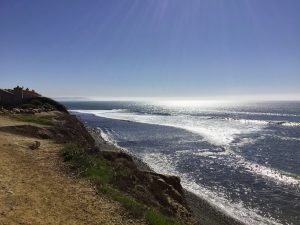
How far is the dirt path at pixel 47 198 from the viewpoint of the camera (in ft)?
35.4

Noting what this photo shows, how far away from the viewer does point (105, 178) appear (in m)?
15.1

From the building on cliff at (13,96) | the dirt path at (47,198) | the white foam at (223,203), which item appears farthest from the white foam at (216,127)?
the dirt path at (47,198)

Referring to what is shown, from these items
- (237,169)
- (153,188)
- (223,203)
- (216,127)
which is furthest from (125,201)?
(216,127)

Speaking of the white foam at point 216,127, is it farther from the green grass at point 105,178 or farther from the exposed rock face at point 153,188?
the green grass at point 105,178

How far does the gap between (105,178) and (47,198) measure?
3.27m

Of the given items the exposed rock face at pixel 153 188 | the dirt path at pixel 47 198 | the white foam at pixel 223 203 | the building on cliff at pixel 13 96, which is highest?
the building on cliff at pixel 13 96

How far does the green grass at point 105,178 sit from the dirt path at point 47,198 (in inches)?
14.3

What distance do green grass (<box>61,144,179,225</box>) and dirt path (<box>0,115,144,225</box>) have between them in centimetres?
36

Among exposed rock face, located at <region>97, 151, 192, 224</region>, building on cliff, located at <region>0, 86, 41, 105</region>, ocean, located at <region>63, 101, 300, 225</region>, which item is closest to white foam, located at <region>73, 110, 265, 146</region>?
ocean, located at <region>63, 101, 300, 225</region>

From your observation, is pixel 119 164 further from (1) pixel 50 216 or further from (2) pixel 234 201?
(2) pixel 234 201

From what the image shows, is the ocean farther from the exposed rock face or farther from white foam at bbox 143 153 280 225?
the exposed rock face

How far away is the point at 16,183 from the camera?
44.4ft

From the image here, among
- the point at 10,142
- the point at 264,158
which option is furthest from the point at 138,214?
the point at 264,158

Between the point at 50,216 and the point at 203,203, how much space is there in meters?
17.6
